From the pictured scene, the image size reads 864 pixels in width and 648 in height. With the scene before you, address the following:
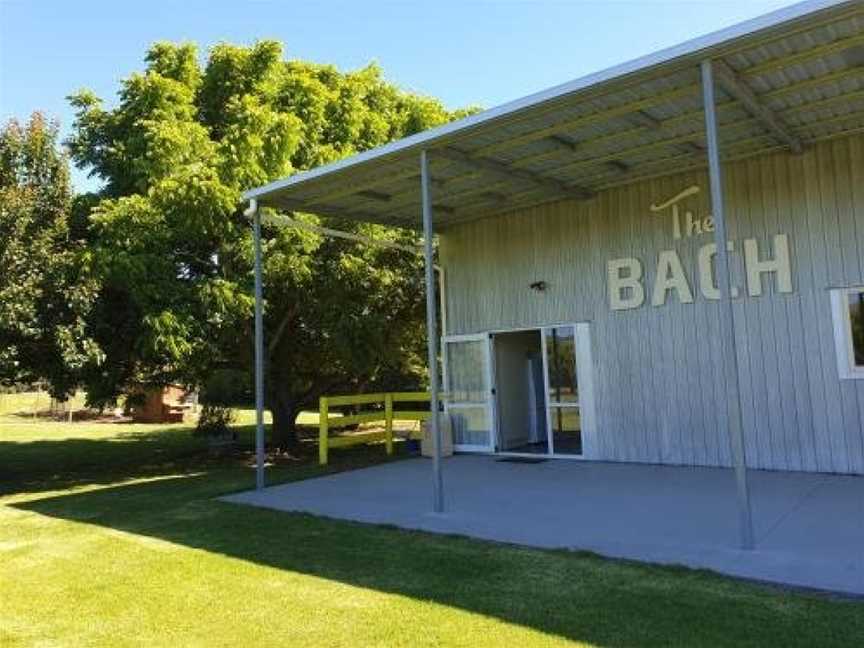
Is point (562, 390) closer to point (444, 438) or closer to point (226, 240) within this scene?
point (444, 438)

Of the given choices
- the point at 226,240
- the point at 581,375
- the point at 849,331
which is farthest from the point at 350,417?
the point at 849,331

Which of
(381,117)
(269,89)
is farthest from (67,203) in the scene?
(381,117)

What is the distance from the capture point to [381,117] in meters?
16.4

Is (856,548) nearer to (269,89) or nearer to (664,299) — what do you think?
(664,299)

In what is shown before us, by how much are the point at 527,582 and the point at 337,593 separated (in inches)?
54.2

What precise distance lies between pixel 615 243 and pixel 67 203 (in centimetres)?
891

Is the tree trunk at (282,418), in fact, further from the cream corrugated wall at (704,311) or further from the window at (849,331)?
the window at (849,331)

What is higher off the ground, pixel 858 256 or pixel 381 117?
pixel 381 117

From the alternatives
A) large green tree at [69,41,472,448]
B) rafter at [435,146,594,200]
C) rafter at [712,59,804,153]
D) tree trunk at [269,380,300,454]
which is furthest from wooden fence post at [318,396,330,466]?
rafter at [712,59,804,153]

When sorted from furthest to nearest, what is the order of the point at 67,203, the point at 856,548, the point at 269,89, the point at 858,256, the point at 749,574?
1. the point at 269,89
2. the point at 67,203
3. the point at 858,256
4. the point at 856,548
5. the point at 749,574

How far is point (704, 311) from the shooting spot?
1033cm

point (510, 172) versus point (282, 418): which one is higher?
point (510, 172)

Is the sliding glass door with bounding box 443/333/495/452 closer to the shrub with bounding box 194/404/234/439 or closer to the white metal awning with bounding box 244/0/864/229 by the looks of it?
the white metal awning with bounding box 244/0/864/229

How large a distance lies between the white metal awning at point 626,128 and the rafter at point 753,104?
2 cm
